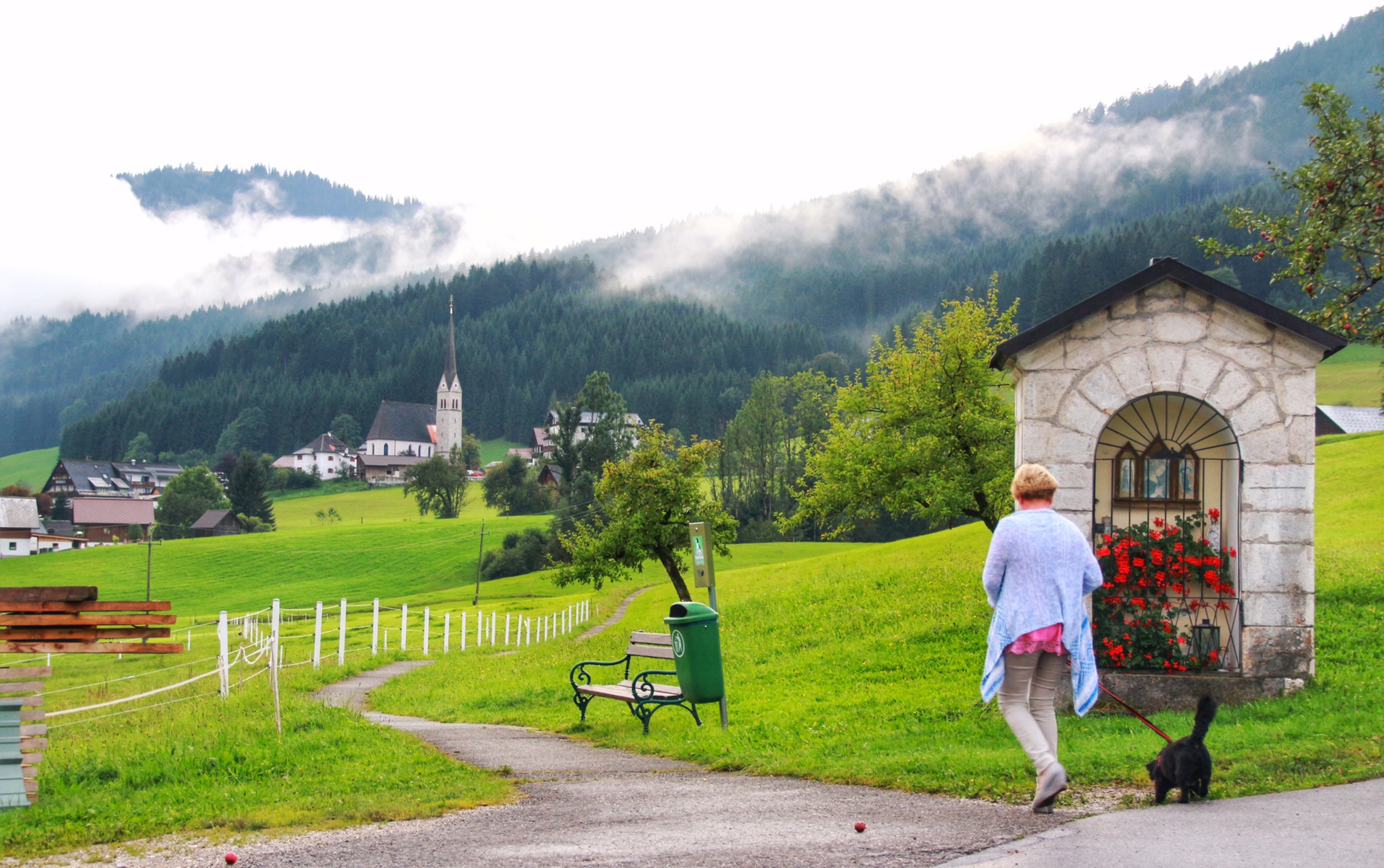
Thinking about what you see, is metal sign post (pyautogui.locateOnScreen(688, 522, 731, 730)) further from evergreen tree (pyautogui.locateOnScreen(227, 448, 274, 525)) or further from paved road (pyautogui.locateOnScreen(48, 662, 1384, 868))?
evergreen tree (pyautogui.locateOnScreen(227, 448, 274, 525))

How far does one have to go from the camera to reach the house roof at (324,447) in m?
184

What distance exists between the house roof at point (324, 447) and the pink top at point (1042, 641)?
188 metres

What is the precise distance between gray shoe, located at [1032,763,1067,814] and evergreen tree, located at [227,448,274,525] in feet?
395

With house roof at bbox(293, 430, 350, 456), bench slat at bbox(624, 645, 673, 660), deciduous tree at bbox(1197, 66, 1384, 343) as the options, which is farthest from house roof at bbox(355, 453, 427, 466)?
deciduous tree at bbox(1197, 66, 1384, 343)

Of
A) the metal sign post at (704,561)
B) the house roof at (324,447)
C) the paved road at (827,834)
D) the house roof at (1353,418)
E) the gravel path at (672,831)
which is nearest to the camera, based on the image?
the paved road at (827,834)

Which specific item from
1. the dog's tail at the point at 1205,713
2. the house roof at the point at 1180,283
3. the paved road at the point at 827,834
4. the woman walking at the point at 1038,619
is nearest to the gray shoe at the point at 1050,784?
the woman walking at the point at 1038,619

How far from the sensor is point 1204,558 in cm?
1116

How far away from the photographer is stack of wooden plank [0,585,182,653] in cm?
807

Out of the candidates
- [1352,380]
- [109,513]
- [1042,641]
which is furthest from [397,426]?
[1042,641]

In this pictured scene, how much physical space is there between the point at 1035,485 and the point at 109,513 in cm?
13354

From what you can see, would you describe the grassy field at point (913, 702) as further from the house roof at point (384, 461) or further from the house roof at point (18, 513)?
the house roof at point (384, 461)

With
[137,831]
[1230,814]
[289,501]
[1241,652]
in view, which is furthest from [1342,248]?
[289,501]

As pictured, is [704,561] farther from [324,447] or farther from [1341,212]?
[324,447]

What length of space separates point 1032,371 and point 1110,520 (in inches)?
77.7
